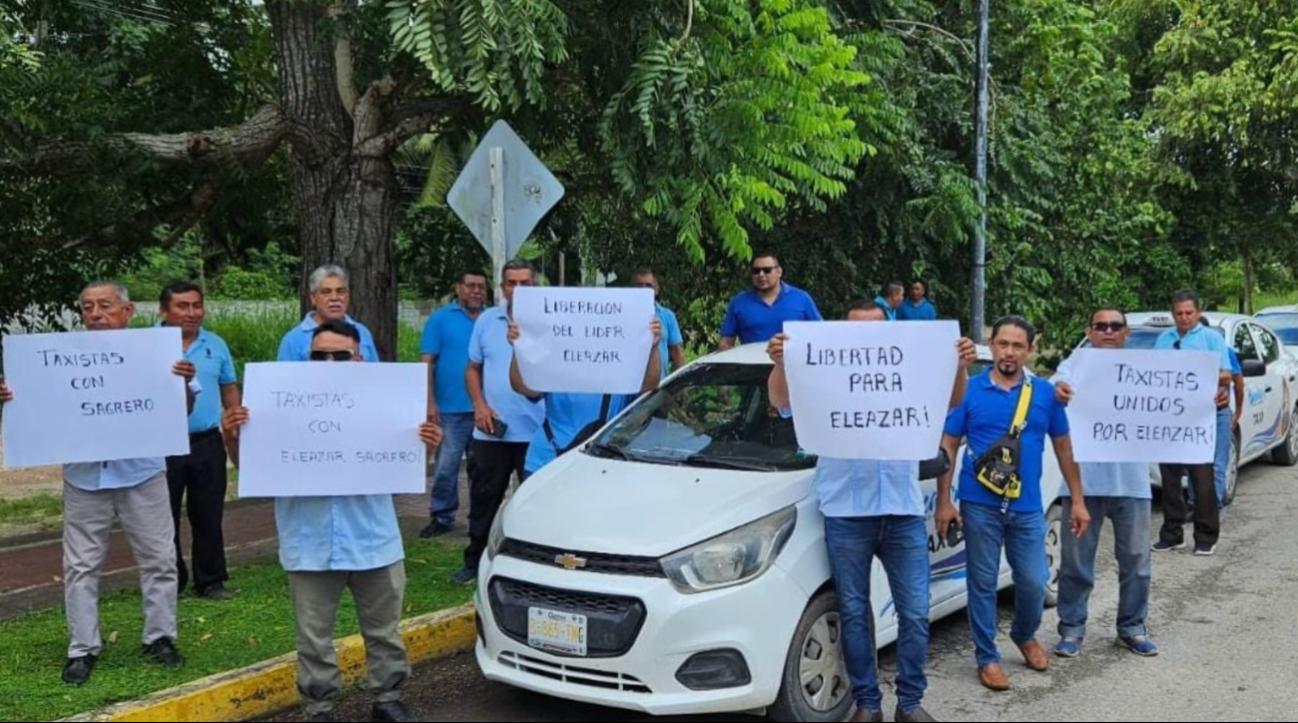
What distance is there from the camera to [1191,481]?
26.0 feet

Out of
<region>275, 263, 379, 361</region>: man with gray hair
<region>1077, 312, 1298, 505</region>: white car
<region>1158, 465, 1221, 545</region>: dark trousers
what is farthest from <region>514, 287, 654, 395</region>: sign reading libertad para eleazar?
<region>1077, 312, 1298, 505</region>: white car

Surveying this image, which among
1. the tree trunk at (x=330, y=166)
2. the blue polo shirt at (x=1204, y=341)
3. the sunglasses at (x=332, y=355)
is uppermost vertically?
the tree trunk at (x=330, y=166)

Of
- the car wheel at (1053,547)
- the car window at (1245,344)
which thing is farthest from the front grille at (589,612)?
the car window at (1245,344)

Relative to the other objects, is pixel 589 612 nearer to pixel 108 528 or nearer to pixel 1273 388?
pixel 108 528

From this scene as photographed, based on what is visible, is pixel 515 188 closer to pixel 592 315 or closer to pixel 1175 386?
pixel 592 315

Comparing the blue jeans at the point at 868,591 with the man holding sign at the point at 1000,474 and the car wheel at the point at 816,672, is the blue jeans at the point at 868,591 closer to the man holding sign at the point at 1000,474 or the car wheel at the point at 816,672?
the car wheel at the point at 816,672

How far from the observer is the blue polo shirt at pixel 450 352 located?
7.56m

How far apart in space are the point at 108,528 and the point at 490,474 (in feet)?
6.85

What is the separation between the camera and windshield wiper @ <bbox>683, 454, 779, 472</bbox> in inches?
198

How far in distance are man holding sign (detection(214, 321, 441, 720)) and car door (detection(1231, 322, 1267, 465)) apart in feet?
25.5

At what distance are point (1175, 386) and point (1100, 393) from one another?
43cm

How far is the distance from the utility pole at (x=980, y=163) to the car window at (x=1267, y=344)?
8.84ft

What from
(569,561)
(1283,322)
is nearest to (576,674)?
(569,561)

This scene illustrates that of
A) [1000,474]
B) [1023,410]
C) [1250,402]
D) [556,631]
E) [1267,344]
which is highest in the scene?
[1023,410]
